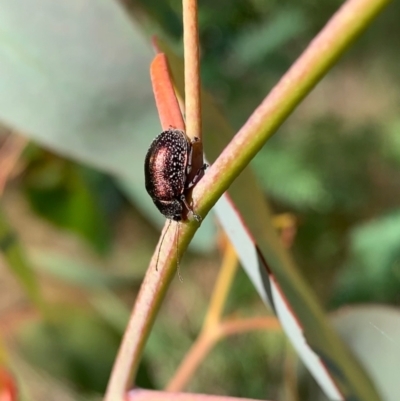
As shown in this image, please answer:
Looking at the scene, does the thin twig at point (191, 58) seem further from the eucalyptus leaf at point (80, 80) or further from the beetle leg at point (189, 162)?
the eucalyptus leaf at point (80, 80)

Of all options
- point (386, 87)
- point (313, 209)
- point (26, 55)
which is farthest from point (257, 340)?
point (26, 55)

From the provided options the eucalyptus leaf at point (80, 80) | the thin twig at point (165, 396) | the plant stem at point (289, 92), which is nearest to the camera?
the plant stem at point (289, 92)

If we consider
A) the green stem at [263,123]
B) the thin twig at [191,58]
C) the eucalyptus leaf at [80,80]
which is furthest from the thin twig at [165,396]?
the eucalyptus leaf at [80,80]

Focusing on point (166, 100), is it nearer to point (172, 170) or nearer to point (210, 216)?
point (172, 170)

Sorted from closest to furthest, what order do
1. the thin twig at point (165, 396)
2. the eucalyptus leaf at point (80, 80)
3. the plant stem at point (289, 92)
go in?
the plant stem at point (289, 92)
the thin twig at point (165, 396)
the eucalyptus leaf at point (80, 80)

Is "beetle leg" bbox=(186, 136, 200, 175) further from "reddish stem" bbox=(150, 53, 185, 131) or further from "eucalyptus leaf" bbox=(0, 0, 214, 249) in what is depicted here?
"eucalyptus leaf" bbox=(0, 0, 214, 249)

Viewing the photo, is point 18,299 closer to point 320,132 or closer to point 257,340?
point 257,340
